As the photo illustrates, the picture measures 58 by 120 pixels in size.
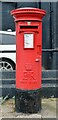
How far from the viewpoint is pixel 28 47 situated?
5.97 m

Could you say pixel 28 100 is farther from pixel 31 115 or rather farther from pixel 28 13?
pixel 28 13

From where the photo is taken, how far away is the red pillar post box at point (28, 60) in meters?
5.93

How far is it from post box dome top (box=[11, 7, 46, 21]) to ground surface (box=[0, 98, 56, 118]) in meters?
1.58

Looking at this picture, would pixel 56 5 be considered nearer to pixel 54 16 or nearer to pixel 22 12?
pixel 54 16

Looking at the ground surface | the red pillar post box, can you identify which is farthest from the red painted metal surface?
the ground surface

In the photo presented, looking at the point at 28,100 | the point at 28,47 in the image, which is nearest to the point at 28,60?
the point at 28,47

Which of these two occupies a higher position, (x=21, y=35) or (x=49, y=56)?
(x=21, y=35)

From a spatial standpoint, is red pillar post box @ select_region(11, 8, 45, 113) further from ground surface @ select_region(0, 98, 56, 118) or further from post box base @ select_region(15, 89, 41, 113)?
ground surface @ select_region(0, 98, 56, 118)

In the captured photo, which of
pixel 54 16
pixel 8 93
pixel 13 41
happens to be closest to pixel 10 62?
pixel 13 41

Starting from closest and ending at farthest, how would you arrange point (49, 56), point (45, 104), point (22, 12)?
1. point (22, 12)
2. point (45, 104)
3. point (49, 56)

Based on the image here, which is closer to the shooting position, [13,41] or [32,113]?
[32,113]

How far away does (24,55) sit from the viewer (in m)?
6.00

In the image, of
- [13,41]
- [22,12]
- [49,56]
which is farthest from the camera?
[13,41]

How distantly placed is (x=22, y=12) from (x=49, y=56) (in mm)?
3210
